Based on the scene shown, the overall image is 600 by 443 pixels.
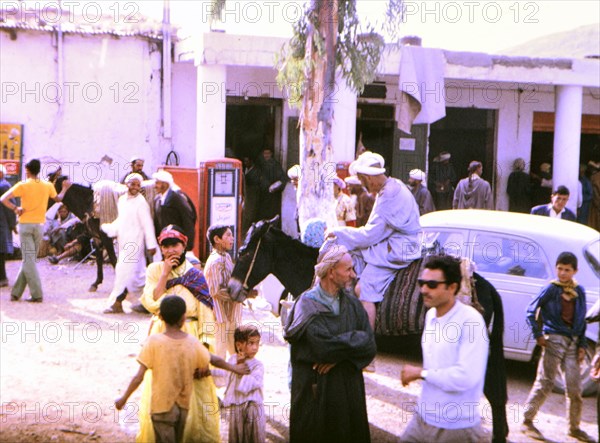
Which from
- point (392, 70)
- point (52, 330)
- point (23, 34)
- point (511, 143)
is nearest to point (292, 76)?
point (392, 70)

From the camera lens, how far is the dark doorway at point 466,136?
62.2 ft

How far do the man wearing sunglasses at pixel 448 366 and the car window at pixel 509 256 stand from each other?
3753mm

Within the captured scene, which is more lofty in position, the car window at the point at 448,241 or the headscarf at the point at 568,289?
the car window at the point at 448,241

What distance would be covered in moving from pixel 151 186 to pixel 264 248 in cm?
462

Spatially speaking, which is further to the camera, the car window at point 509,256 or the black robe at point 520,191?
the black robe at point 520,191

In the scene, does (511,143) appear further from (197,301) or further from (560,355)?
(197,301)

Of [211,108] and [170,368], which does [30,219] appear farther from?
[170,368]

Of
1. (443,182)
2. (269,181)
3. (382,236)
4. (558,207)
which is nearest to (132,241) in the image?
(382,236)

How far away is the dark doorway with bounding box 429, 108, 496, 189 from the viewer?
62.2 ft

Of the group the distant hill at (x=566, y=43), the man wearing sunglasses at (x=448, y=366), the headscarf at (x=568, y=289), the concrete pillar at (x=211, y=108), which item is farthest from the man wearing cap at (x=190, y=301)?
the distant hill at (x=566, y=43)

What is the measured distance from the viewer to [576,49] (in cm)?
8256

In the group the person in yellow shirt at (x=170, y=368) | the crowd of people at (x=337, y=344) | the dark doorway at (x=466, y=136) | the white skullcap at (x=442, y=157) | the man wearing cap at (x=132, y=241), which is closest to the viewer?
the crowd of people at (x=337, y=344)

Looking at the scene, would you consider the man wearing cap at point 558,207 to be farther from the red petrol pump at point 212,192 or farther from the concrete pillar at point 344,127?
the red petrol pump at point 212,192

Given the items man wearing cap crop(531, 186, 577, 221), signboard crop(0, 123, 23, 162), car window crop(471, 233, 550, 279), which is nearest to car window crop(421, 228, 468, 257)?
car window crop(471, 233, 550, 279)
